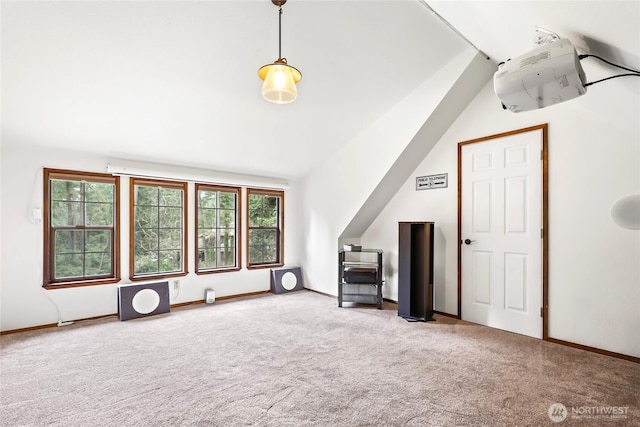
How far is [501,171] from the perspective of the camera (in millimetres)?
3568

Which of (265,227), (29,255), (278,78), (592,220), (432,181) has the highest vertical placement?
(278,78)

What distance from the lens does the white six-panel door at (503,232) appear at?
332cm

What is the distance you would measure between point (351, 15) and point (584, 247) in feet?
9.57

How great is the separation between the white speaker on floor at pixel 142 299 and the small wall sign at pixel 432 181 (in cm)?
360

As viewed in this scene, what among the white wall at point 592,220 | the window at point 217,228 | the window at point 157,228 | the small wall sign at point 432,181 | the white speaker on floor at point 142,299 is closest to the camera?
the white wall at point 592,220

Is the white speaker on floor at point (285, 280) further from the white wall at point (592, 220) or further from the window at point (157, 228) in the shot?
the white wall at point (592, 220)

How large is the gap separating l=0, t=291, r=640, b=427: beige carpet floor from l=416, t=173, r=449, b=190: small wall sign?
5.52 ft

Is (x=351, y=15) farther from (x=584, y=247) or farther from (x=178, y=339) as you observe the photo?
(x=178, y=339)

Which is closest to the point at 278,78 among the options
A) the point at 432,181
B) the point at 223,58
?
the point at 223,58

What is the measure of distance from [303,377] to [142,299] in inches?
103

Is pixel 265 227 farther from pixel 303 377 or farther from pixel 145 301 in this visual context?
pixel 303 377

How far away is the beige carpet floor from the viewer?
201 centimetres

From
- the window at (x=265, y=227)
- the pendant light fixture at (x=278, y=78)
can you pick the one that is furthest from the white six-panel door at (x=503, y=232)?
the window at (x=265, y=227)

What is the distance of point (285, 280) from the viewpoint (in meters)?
5.45
